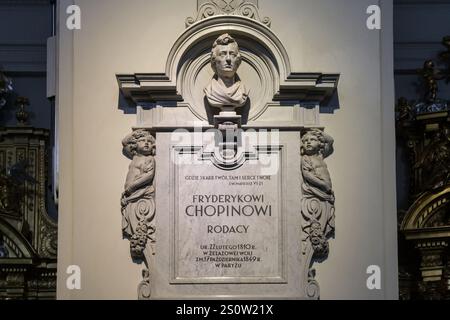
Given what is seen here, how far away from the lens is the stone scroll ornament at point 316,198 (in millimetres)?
11391

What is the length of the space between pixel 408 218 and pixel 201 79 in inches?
124

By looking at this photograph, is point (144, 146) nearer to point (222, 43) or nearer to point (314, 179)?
point (222, 43)

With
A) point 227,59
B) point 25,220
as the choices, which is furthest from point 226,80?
point 25,220

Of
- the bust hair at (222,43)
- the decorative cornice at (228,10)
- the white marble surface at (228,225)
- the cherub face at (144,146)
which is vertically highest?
the decorative cornice at (228,10)

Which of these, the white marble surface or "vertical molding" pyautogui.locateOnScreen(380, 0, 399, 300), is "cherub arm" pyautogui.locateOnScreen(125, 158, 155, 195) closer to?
the white marble surface

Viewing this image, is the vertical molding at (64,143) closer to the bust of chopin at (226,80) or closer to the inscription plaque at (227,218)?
the inscription plaque at (227,218)

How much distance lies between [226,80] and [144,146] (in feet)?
3.18

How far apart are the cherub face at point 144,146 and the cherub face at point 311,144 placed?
143 cm

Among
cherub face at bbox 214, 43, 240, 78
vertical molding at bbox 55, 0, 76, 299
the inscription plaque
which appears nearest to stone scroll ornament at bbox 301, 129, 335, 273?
the inscription plaque

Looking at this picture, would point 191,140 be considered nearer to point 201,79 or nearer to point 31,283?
point 201,79

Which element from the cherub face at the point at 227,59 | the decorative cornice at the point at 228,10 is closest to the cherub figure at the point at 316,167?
the cherub face at the point at 227,59

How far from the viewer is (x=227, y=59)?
11.4 m

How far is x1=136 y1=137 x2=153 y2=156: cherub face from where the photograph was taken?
11.5 meters
